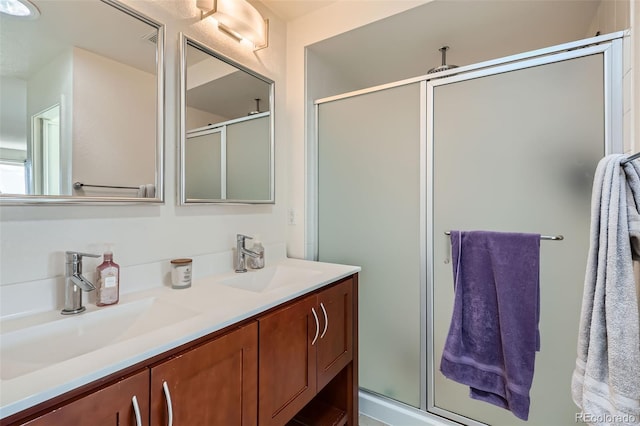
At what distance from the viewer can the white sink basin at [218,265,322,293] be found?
139 centimetres

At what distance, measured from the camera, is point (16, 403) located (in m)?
0.49

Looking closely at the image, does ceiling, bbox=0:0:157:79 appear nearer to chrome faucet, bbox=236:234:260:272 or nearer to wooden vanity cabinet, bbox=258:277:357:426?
chrome faucet, bbox=236:234:260:272

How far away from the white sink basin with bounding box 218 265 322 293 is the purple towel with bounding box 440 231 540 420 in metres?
0.69

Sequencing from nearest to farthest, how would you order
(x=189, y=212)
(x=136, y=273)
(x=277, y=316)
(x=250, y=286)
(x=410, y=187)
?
(x=277, y=316)
(x=136, y=273)
(x=189, y=212)
(x=250, y=286)
(x=410, y=187)

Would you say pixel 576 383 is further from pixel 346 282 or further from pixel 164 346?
pixel 164 346

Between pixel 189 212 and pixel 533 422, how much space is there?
1839 millimetres

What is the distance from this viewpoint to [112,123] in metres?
1.07

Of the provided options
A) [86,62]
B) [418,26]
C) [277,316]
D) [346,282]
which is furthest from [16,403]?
[418,26]

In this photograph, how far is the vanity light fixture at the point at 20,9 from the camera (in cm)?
84

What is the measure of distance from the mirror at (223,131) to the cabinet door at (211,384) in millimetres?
695

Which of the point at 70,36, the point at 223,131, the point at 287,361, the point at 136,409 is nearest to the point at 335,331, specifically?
the point at 287,361

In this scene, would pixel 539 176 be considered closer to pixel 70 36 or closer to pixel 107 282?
pixel 107 282

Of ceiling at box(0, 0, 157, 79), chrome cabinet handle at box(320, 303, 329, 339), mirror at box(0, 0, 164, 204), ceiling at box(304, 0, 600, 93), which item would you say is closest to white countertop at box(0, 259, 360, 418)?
chrome cabinet handle at box(320, 303, 329, 339)

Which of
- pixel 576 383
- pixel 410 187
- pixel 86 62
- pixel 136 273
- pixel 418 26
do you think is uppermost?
pixel 418 26
